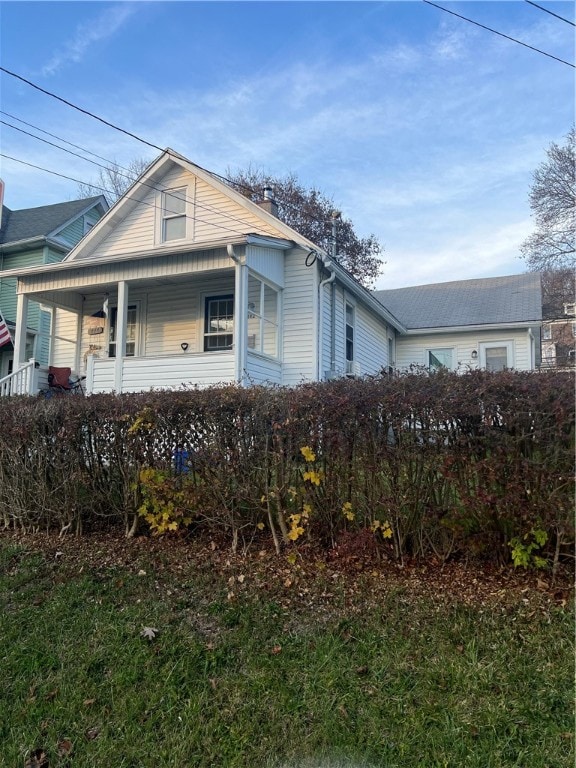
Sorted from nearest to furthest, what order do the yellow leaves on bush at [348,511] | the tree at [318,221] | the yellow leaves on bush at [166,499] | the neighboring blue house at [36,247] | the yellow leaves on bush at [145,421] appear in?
the yellow leaves on bush at [348,511] < the yellow leaves on bush at [166,499] < the yellow leaves on bush at [145,421] < the neighboring blue house at [36,247] < the tree at [318,221]

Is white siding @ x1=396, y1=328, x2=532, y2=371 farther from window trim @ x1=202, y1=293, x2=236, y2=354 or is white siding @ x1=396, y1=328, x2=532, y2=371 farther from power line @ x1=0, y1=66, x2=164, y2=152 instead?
power line @ x1=0, y1=66, x2=164, y2=152

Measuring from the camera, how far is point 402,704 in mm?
2582

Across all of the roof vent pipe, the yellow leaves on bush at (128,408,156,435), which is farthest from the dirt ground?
the roof vent pipe

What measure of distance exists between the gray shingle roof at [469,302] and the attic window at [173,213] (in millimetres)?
8849

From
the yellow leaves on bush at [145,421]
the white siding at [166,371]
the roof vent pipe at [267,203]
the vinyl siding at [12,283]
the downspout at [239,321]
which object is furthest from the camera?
the vinyl siding at [12,283]

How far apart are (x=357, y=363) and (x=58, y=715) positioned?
1123 centimetres

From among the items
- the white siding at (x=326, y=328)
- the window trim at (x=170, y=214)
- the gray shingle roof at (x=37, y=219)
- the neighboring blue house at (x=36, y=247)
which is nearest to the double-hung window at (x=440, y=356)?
→ the white siding at (x=326, y=328)

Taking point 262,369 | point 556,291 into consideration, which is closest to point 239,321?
point 262,369

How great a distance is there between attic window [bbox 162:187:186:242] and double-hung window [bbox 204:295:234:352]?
1948mm

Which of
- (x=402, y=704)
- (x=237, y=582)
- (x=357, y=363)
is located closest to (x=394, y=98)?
(x=357, y=363)

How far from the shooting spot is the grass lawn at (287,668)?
2.40m

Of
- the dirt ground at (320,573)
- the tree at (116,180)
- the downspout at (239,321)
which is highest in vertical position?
the tree at (116,180)

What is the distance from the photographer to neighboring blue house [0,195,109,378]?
17.5m

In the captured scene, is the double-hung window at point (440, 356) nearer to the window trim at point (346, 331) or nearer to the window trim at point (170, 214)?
the window trim at point (346, 331)
